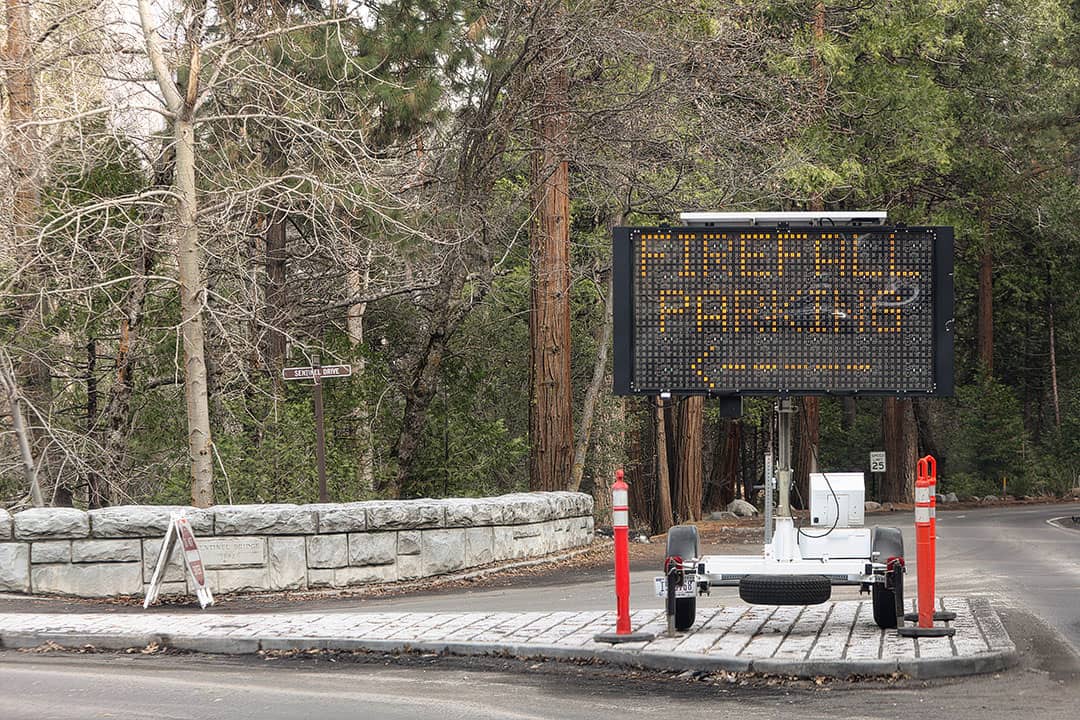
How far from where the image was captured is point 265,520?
14906 millimetres

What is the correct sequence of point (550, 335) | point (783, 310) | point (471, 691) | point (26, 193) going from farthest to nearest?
point (550, 335) < point (26, 193) < point (783, 310) < point (471, 691)

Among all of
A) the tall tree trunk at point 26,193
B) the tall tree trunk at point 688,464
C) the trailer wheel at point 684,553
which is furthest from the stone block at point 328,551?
the tall tree trunk at point 688,464

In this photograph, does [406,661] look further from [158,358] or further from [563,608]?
[158,358]

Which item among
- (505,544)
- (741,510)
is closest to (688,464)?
(741,510)

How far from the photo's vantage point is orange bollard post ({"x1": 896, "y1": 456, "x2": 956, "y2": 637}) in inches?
385

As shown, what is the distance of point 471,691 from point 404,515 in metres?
6.91

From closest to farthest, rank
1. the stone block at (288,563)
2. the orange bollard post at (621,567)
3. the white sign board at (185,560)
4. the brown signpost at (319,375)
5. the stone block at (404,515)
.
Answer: the orange bollard post at (621,567) → the white sign board at (185,560) → the stone block at (288,563) → the brown signpost at (319,375) → the stone block at (404,515)

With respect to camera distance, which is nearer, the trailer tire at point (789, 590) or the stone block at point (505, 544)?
the trailer tire at point (789, 590)

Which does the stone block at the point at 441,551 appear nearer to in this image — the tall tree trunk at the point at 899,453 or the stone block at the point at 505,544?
the stone block at the point at 505,544

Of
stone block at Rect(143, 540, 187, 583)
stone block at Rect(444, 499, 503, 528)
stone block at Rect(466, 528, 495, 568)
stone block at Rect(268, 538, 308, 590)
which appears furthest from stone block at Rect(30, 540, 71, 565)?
stone block at Rect(466, 528, 495, 568)

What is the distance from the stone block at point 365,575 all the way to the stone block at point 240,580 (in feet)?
2.60

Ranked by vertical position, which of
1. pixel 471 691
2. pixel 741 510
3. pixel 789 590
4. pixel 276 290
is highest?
pixel 276 290

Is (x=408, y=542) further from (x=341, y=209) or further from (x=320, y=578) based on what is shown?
(x=341, y=209)

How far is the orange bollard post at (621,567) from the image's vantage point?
32.9 ft
